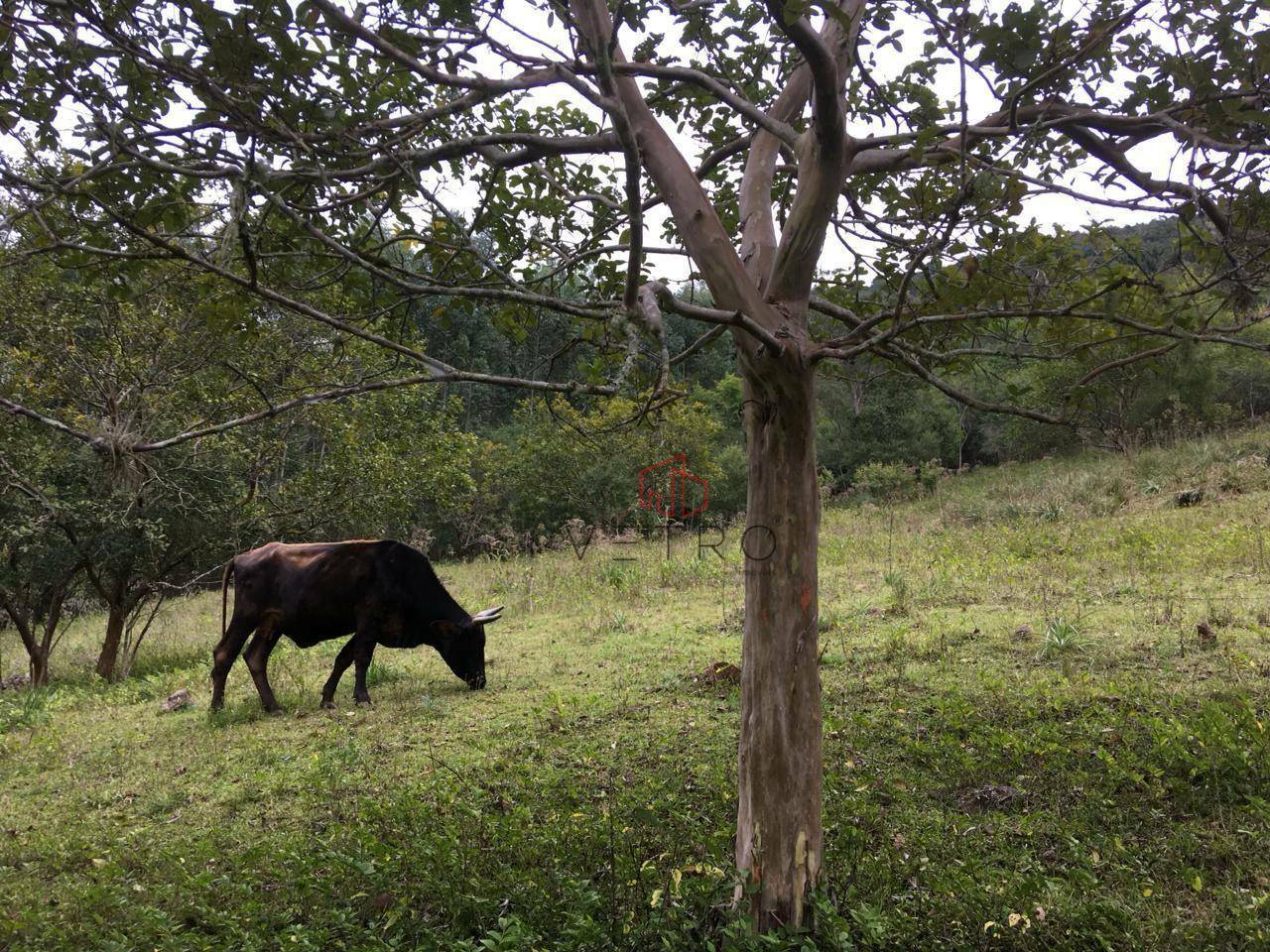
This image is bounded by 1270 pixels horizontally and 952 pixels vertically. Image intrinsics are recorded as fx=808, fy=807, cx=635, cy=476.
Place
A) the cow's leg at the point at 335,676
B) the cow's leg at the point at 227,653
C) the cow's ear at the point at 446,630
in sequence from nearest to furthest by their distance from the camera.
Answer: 1. the cow's leg at the point at 335,676
2. the cow's leg at the point at 227,653
3. the cow's ear at the point at 446,630

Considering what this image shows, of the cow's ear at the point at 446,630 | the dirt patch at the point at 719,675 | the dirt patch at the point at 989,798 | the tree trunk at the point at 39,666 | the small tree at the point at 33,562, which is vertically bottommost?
the tree trunk at the point at 39,666

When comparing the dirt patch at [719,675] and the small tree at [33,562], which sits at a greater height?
the small tree at [33,562]

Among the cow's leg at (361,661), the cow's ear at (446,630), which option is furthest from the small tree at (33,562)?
the cow's ear at (446,630)

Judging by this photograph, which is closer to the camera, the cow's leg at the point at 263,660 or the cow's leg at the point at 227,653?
the cow's leg at the point at 263,660

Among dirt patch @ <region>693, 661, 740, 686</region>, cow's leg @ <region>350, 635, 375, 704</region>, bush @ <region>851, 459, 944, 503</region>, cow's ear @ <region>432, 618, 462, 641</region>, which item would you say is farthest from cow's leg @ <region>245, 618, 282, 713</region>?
bush @ <region>851, 459, 944, 503</region>

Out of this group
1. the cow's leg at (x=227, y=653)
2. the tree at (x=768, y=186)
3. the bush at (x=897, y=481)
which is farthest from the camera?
the bush at (x=897, y=481)

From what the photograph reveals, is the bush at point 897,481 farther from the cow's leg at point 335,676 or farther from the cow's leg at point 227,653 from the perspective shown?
the cow's leg at point 227,653

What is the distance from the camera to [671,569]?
14.2m

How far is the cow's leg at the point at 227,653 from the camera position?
8281 millimetres

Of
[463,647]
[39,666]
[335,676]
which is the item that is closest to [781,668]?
[463,647]

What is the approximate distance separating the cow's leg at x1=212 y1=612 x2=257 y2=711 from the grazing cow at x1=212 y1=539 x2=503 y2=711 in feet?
0.03

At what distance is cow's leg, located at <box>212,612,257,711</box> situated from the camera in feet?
27.2

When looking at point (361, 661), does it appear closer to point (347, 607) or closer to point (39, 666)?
point (347, 607)

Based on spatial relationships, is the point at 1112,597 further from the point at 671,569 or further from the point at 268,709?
the point at 268,709
